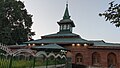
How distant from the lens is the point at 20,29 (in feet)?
133

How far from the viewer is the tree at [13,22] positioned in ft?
125

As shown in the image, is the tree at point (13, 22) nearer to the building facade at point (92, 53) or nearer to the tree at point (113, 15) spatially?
the building facade at point (92, 53)

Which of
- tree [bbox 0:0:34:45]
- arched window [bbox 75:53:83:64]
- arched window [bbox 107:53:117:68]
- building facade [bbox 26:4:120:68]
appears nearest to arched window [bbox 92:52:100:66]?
building facade [bbox 26:4:120:68]

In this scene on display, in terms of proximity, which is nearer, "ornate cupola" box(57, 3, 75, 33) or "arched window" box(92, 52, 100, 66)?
"arched window" box(92, 52, 100, 66)

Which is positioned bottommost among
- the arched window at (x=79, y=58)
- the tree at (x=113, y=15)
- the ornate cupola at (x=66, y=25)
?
the arched window at (x=79, y=58)

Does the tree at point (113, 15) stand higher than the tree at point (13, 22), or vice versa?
the tree at point (13, 22)

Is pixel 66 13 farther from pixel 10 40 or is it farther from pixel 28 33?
pixel 10 40

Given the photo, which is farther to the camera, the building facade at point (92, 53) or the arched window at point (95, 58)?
the arched window at point (95, 58)

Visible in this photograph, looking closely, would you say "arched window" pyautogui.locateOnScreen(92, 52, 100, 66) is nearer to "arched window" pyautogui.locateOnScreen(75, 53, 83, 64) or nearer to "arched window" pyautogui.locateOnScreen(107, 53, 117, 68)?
"arched window" pyautogui.locateOnScreen(107, 53, 117, 68)

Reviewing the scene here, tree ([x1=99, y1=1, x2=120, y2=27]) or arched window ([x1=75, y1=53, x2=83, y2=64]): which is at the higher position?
tree ([x1=99, y1=1, x2=120, y2=27])

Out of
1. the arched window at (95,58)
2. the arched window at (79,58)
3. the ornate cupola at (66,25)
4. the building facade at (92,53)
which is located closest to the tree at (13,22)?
the ornate cupola at (66,25)

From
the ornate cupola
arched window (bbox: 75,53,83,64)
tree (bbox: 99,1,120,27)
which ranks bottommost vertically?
arched window (bbox: 75,53,83,64)

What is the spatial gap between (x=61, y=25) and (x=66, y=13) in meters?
4.19

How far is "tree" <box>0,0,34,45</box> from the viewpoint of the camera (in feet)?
125
